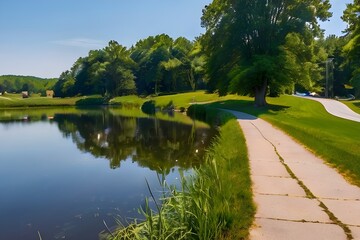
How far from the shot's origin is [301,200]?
8.08 metres

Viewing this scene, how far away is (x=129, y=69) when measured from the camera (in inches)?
4094

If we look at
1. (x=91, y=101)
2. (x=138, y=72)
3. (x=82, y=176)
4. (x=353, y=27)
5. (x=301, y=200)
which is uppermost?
(x=353, y=27)

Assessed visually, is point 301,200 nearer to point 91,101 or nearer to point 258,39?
point 258,39

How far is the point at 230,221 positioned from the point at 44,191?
30.9 feet

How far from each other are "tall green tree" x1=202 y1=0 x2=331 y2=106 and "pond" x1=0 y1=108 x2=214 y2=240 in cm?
1207

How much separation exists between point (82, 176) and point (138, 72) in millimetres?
91450

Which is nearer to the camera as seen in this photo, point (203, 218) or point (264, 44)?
point (203, 218)

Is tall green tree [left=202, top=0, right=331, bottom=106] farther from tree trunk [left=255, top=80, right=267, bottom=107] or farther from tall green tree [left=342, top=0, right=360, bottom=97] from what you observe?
tall green tree [left=342, top=0, right=360, bottom=97]

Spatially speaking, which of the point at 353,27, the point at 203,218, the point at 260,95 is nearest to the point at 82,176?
the point at 203,218

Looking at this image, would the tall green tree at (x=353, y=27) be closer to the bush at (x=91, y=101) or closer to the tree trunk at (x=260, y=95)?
the tree trunk at (x=260, y=95)

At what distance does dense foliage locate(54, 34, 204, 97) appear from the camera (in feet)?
302

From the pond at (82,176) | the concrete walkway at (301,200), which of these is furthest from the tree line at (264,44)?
the concrete walkway at (301,200)

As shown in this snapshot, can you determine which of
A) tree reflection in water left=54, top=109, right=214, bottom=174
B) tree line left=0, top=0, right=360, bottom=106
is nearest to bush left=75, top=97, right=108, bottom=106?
tree line left=0, top=0, right=360, bottom=106

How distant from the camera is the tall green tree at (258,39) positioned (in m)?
36.1
